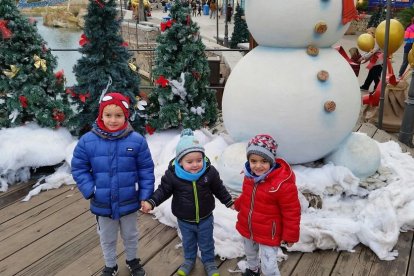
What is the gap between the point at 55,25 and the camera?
125 ft

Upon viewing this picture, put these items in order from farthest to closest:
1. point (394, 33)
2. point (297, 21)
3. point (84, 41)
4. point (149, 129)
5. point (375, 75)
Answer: point (375, 75) < point (394, 33) < point (149, 129) < point (84, 41) < point (297, 21)

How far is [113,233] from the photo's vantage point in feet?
7.90

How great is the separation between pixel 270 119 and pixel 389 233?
118 centimetres

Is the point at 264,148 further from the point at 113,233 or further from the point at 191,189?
the point at 113,233

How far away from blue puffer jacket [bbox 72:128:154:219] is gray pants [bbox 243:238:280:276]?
675 millimetres

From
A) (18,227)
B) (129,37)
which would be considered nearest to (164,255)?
(18,227)

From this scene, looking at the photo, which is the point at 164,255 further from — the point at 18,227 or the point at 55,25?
the point at 55,25

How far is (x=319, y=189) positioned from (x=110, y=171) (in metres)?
1.73

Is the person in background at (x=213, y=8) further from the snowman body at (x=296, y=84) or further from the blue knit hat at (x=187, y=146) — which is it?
the blue knit hat at (x=187, y=146)

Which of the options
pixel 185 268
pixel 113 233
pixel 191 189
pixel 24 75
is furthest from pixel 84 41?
pixel 185 268

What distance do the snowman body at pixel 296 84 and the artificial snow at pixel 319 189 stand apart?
0.28 m

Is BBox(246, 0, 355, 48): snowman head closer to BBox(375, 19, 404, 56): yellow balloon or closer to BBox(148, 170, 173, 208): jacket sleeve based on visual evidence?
BBox(148, 170, 173, 208): jacket sleeve

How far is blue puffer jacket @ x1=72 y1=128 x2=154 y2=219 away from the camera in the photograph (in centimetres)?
224

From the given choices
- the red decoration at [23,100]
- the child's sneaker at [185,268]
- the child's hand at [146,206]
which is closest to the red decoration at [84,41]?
the red decoration at [23,100]
